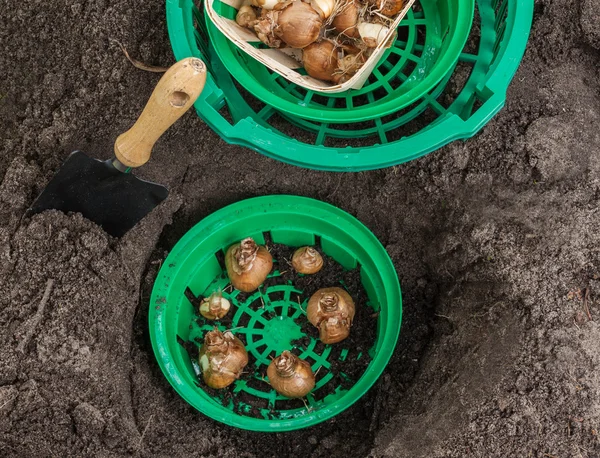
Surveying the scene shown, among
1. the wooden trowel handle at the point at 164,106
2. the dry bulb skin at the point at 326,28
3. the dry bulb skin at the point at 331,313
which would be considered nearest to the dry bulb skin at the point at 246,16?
the dry bulb skin at the point at 326,28

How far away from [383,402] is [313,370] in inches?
7.8

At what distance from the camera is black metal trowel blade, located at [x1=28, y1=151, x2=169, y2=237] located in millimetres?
1337

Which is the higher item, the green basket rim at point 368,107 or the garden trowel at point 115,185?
the green basket rim at point 368,107

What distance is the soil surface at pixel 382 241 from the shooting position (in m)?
1.26

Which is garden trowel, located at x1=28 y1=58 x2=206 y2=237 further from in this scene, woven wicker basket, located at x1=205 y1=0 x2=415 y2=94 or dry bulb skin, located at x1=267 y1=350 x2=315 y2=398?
dry bulb skin, located at x1=267 y1=350 x2=315 y2=398

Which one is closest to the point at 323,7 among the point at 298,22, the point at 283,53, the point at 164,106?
the point at 298,22

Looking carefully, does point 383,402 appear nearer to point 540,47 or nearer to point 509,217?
point 509,217

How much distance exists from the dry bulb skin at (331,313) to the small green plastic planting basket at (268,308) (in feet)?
0.28

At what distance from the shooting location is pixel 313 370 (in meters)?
1.54

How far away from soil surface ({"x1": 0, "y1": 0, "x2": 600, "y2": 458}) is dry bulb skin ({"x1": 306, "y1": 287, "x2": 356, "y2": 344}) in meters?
0.17

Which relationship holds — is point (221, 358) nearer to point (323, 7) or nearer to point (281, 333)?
point (281, 333)

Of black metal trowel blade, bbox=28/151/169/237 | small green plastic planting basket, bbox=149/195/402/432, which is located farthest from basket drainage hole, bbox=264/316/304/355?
black metal trowel blade, bbox=28/151/169/237

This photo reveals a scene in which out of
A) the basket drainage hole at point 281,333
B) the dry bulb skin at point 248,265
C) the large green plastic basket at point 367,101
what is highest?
the large green plastic basket at point 367,101

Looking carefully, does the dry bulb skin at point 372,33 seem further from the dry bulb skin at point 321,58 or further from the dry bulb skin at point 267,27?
the dry bulb skin at point 267,27
